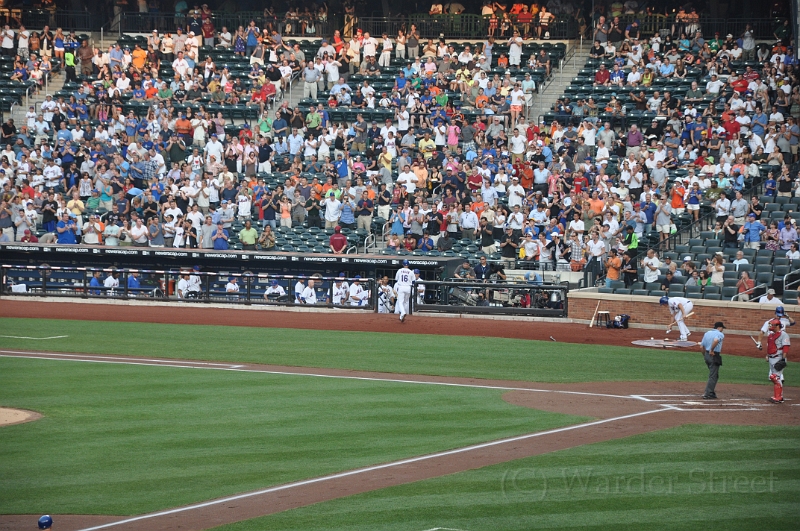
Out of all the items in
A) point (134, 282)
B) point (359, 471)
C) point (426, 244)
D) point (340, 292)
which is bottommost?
point (359, 471)

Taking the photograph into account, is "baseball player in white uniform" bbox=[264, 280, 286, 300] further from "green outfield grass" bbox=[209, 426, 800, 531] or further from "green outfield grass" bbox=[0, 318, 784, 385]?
"green outfield grass" bbox=[209, 426, 800, 531]

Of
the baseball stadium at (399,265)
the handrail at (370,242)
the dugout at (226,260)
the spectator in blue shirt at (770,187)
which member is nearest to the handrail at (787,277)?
the baseball stadium at (399,265)

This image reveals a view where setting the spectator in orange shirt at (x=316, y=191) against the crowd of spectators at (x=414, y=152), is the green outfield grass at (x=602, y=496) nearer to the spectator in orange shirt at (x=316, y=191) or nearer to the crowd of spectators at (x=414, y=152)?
the crowd of spectators at (x=414, y=152)

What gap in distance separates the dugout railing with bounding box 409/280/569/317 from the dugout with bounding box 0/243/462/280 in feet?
2.33

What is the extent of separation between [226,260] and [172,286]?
5.53 feet

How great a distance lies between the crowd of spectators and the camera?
97.3 ft

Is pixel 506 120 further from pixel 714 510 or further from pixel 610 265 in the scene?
pixel 714 510

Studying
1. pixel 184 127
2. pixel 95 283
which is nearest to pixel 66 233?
pixel 95 283

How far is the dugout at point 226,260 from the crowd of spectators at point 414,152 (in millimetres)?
678

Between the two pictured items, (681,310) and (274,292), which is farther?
(274,292)

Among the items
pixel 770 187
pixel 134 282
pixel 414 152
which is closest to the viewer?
pixel 770 187

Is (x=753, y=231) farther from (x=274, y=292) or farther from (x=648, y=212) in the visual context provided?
(x=274, y=292)

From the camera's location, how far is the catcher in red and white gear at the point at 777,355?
712 inches

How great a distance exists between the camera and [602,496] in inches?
484
